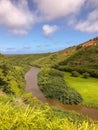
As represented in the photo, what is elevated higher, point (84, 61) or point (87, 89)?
point (84, 61)

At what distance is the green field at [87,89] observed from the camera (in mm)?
48531

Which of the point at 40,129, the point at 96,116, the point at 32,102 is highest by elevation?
the point at 40,129

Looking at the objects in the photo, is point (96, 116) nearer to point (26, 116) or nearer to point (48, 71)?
point (26, 116)

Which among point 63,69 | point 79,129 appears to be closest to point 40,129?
point 79,129

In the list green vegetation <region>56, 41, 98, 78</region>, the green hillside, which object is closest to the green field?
green vegetation <region>56, 41, 98, 78</region>

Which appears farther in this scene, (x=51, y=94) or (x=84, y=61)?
(x=84, y=61)

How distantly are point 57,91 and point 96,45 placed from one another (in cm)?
5914

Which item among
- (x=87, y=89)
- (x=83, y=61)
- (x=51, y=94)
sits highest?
(x=83, y=61)

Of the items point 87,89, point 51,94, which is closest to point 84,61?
point 87,89

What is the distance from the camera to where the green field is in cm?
4853

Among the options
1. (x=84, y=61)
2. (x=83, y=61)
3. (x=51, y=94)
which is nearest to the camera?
(x=51, y=94)

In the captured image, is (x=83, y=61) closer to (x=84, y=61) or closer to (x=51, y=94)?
(x=84, y=61)

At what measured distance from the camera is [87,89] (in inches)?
2304

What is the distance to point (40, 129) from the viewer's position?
8438 mm
